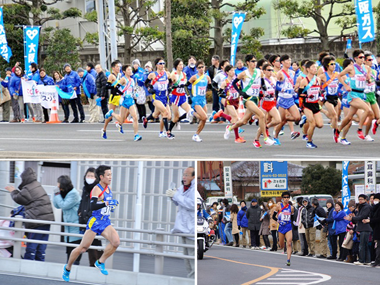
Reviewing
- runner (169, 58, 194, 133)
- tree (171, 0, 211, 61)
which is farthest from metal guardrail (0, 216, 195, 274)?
tree (171, 0, 211, 61)

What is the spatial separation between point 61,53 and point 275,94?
66.7ft

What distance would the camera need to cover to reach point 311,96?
16.4 m

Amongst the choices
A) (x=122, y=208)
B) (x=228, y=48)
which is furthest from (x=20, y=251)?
(x=228, y=48)

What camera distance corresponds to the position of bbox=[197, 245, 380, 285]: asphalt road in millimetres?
12375

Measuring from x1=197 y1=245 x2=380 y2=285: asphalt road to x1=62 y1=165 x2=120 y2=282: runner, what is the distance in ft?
4.44

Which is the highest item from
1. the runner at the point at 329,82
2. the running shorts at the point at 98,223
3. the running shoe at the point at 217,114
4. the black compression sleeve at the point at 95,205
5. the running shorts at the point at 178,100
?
the runner at the point at 329,82

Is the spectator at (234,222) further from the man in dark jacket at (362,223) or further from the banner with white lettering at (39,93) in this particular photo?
the banner with white lettering at (39,93)

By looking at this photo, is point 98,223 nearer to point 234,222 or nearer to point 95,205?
point 95,205

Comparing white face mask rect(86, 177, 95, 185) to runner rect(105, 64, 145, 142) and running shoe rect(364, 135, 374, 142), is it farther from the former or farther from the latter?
running shoe rect(364, 135, 374, 142)

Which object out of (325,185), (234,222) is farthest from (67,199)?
(325,185)

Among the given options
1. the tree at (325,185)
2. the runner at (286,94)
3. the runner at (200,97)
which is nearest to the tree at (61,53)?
the tree at (325,185)

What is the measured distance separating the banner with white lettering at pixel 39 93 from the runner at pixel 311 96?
10.9 meters

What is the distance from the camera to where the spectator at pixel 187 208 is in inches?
379

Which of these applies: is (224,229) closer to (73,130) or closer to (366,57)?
(73,130)
